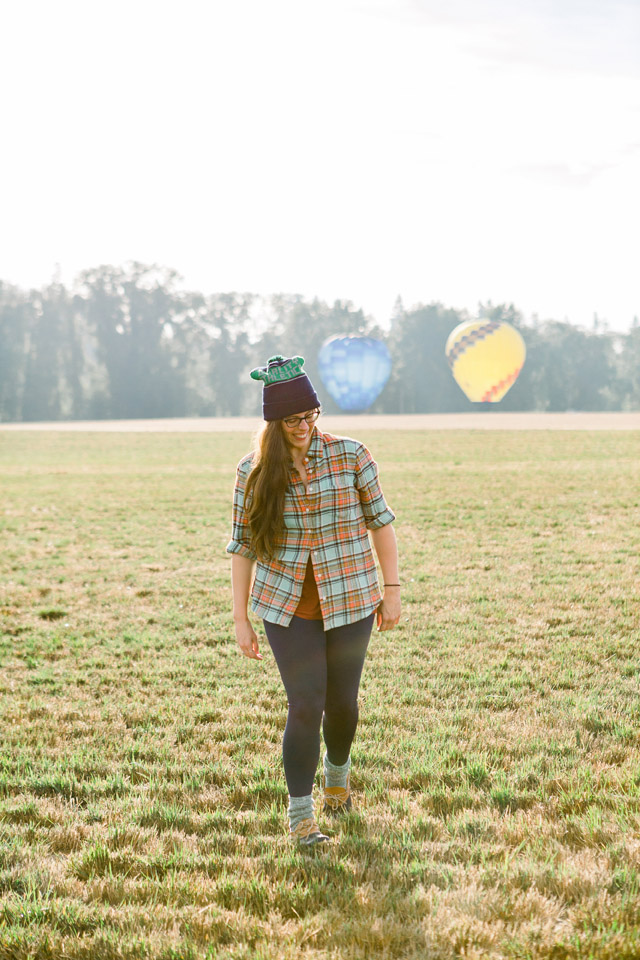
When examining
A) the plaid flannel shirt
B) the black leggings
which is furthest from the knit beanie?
the black leggings

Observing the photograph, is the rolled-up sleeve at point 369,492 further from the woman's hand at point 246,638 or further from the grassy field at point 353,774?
the grassy field at point 353,774

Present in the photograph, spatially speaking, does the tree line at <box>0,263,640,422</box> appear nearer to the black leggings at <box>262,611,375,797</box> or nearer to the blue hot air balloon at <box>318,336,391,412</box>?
the blue hot air balloon at <box>318,336,391,412</box>

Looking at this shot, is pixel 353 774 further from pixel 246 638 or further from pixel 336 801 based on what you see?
pixel 246 638

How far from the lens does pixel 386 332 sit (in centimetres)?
8581

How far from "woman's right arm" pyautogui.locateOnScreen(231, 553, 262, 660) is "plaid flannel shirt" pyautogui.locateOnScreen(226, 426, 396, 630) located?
5 cm

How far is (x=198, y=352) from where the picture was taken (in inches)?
3187

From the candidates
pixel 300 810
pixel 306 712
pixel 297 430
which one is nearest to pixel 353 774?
pixel 300 810

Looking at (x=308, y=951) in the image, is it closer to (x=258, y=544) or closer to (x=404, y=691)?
(x=258, y=544)

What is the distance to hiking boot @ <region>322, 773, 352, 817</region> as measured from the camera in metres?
3.44

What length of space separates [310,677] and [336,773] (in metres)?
0.59

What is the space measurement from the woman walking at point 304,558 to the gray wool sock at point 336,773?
24cm

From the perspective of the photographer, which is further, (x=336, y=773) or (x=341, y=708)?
(x=336, y=773)

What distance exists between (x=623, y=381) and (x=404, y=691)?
3431 inches

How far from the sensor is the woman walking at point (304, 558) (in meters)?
3.07
